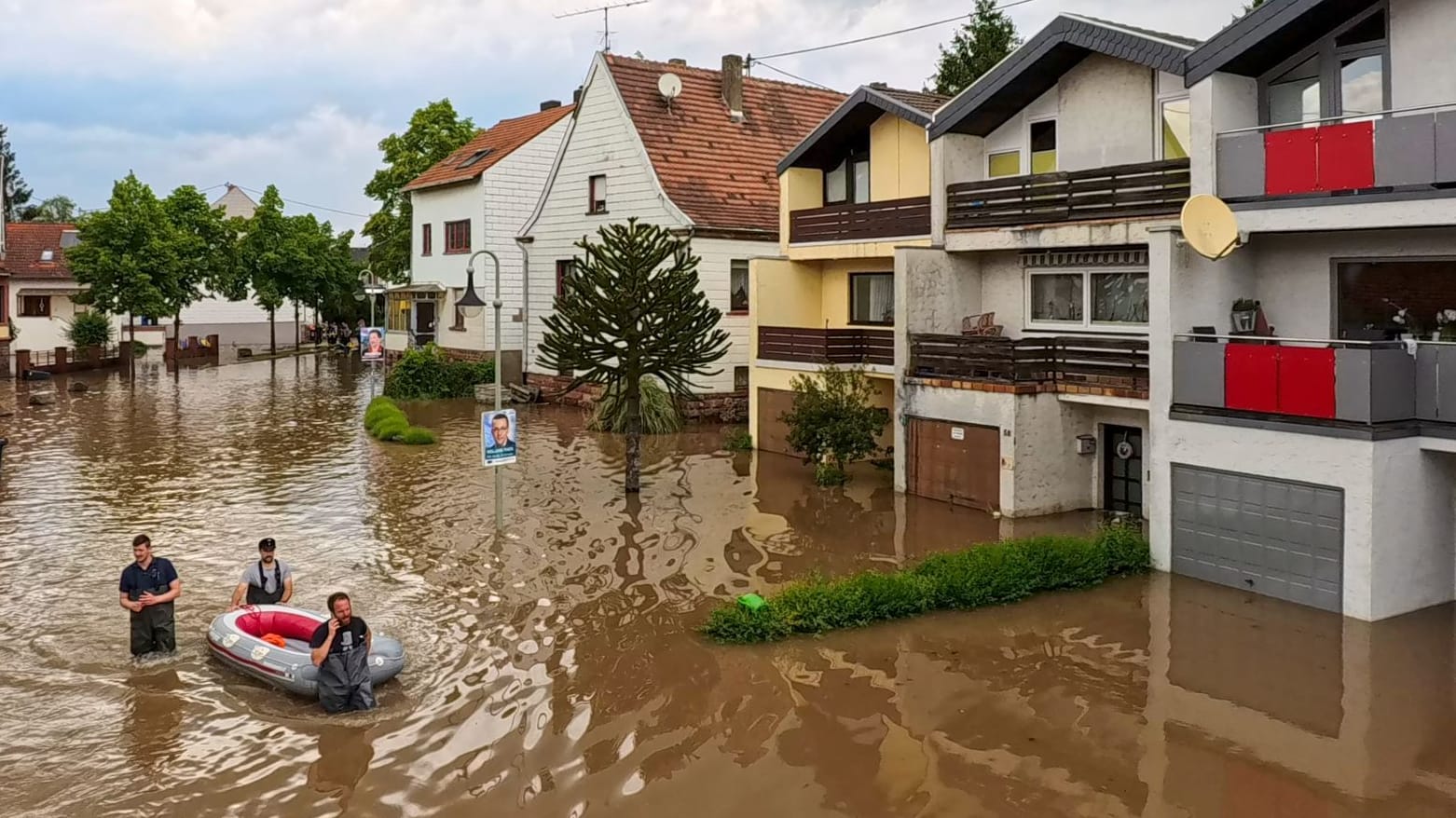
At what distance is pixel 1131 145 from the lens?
19750 mm

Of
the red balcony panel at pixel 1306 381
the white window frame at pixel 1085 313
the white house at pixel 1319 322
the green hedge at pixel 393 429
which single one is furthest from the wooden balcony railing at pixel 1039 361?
the green hedge at pixel 393 429

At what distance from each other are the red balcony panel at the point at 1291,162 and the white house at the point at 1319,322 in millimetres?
24

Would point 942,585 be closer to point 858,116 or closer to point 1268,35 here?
point 1268,35

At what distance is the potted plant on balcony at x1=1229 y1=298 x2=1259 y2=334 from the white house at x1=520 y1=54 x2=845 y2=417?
1655 centimetres

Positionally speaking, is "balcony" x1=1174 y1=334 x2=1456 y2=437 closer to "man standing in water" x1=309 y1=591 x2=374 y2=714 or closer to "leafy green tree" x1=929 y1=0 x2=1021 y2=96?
"man standing in water" x1=309 y1=591 x2=374 y2=714

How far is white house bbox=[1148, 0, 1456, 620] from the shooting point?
553 inches

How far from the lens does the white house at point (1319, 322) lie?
553 inches

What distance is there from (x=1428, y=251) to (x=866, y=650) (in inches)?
356

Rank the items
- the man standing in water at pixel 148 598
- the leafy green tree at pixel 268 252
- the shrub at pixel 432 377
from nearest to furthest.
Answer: the man standing in water at pixel 148 598, the shrub at pixel 432 377, the leafy green tree at pixel 268 252

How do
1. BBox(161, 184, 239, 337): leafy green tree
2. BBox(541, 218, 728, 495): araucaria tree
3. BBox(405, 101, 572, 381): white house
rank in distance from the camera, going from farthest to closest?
BBox(161, 184, 239, 337): leafy green tree
BBox(405, 101, 572, 381): white house
BBox(541, 218, 728, 495): araucaria tree

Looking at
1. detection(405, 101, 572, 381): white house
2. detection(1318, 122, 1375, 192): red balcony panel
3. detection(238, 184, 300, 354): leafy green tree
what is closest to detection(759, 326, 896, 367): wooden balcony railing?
detection(1318, 122, 1375, 192): red balcony panel

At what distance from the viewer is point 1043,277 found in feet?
70.9

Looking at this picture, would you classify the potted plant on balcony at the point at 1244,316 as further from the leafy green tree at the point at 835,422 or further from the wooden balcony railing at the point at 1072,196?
the leafy green tree at the point at 835,422

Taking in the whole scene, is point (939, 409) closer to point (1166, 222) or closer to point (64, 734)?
point (1166, 222)
